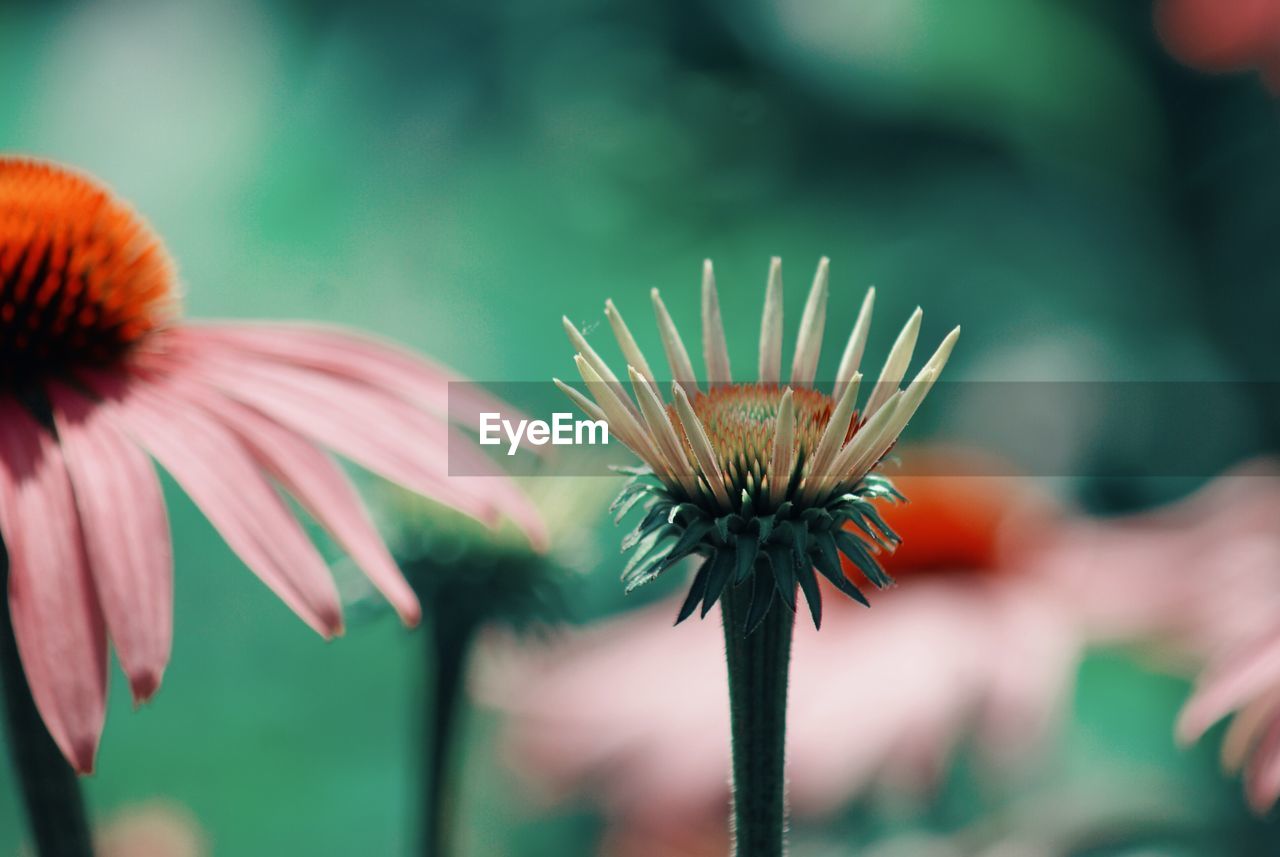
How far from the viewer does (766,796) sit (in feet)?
0.63

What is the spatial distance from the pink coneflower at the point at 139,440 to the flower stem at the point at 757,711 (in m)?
0.09

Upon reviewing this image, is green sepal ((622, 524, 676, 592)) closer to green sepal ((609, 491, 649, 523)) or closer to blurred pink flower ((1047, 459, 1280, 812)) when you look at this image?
green sepal ((609, 491, 649, 523))

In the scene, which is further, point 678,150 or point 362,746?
point 678,150

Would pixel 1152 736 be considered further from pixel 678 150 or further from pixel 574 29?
pixel 574 29

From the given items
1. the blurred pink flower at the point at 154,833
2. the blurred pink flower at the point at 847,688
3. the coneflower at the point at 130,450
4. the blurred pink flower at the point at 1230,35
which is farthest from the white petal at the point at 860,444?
the blurred pink flower at the point at 1230,35

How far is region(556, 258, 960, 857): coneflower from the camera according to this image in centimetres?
18

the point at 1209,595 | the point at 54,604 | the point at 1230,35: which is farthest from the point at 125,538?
the point at 1230,35

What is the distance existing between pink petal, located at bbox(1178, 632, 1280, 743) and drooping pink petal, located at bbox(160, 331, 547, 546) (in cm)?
18

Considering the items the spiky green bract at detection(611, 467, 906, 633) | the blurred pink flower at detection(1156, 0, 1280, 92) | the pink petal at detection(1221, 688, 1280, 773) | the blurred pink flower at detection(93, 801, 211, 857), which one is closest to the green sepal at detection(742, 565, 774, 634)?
the spiky green bract at detection(611, 467, 906, 633)

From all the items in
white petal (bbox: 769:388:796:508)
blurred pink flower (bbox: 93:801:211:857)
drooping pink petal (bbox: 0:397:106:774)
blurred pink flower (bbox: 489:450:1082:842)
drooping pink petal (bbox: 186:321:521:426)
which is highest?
drooping pink petal (bbox: 186:321:521:426)

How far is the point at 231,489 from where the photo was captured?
1.02ft

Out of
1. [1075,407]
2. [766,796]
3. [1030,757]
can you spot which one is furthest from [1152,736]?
[766,796]

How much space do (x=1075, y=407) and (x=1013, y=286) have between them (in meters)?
0.21

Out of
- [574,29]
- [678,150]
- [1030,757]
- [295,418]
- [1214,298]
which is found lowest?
[1030,757]
